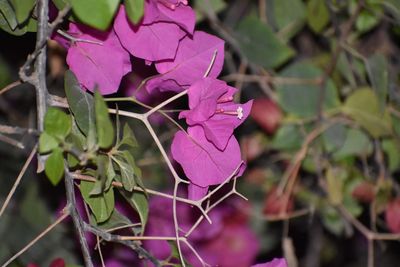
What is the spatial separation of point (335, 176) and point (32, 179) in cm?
50

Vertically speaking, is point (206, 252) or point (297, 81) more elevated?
point (297, 81)

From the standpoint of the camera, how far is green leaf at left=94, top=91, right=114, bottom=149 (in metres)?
0.51

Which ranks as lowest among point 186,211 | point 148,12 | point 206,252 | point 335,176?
point 206,252

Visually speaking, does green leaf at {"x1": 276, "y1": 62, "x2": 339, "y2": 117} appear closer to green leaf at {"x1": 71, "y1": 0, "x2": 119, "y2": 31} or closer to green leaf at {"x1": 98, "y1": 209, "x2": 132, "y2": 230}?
green leaf at {"x1": 98, "y1": 209, "x2": 132, "y2": 230}

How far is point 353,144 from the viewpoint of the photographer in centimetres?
110

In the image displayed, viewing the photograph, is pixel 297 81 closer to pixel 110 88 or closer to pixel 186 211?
pixel 186 211

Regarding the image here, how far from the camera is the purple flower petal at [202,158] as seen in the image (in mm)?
622

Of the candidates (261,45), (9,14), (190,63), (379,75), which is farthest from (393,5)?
(9,14)

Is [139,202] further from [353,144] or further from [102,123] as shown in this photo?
[353,144]

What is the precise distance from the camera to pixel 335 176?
113 cm

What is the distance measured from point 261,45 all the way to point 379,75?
18cm

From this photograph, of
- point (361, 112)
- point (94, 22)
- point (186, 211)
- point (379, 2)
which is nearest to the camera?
point (94, 22)

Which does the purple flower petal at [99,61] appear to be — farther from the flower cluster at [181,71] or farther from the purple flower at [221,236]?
the purple flower at [221,236]

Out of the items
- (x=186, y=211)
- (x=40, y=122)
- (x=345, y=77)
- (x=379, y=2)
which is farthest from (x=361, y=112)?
(x=40, y=122)
